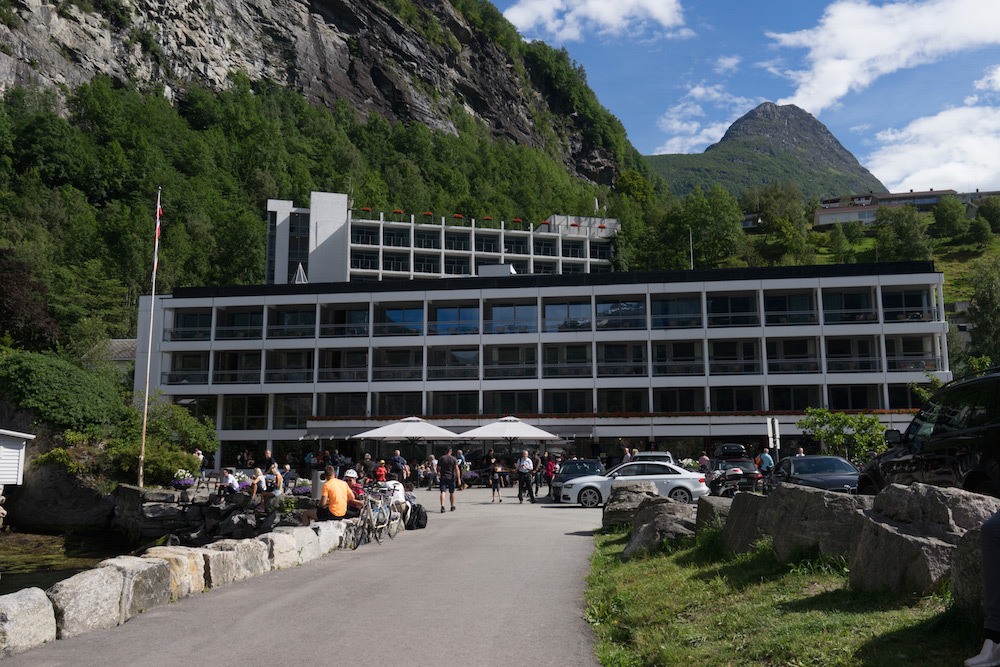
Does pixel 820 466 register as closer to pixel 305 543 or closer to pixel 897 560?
pixel 305 543

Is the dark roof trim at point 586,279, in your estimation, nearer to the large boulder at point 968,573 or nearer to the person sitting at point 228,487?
the person sitting at point 228,487

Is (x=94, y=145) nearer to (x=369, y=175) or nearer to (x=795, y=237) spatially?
(x=369, y=175)

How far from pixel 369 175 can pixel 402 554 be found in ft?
390

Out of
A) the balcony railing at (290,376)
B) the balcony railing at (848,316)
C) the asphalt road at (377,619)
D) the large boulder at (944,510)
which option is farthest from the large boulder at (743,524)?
the balcony railing at (290,376)

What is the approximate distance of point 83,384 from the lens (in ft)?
122

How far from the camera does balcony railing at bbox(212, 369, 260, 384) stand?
54125 millimetres

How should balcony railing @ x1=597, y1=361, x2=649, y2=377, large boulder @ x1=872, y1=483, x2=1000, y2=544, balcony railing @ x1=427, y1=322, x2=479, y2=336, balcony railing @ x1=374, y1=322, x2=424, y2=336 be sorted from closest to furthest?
1. large boulder @ x1=872, y1=483, x2=1000, y2=544
2. balcony railing @ x1=597, y1=361, x2=649, y2=377
3. balcony railing @ x1=427, y1=322, x2=479, y2=336
4. balcony railing @ x1=374, y1=322, x2=424, y2=336

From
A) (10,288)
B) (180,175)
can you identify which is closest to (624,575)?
(10,288)

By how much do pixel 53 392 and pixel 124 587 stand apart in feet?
103

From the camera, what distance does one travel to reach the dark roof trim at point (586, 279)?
50094mm

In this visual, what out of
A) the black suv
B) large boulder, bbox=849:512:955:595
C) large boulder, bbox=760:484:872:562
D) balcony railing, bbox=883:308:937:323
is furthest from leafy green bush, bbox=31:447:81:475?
balcony railing, bbox=883:308:937:323

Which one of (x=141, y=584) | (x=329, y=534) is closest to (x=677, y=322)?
(x=329, y=534)

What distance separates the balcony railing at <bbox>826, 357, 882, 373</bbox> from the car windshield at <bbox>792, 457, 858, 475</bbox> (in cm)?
3257

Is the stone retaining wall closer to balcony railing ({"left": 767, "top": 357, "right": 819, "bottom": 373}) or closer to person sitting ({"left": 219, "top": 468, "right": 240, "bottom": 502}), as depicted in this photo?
person sitting ({"left": 219, "top": 468, "right": 240, "bottom": 502})
